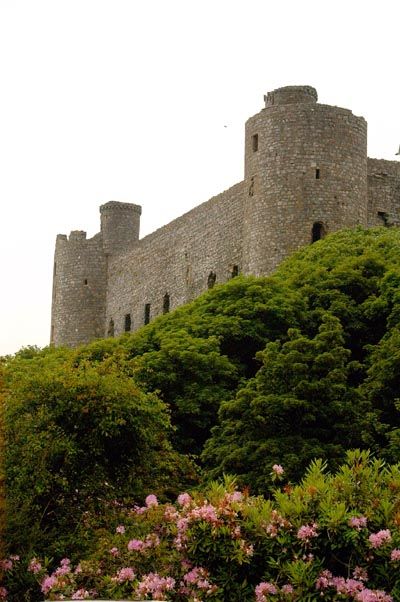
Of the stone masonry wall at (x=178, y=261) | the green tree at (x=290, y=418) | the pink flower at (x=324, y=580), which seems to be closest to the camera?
the pink flower at (x=324, y=580)

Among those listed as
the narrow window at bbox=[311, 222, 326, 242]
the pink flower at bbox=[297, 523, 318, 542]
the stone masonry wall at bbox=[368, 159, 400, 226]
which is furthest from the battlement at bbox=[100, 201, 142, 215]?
the pink flower at bbox=[297, 523, 318, 542]

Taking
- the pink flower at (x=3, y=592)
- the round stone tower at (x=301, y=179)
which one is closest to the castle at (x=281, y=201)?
the round stone tower at (x=301, y=179)

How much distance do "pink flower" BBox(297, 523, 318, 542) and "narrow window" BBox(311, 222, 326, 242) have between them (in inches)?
791

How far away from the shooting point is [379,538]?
998cm

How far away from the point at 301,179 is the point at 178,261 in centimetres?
1071

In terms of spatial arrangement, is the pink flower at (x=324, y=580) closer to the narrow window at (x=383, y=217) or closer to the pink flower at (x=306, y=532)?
the pink flower at (x=306, y=532)

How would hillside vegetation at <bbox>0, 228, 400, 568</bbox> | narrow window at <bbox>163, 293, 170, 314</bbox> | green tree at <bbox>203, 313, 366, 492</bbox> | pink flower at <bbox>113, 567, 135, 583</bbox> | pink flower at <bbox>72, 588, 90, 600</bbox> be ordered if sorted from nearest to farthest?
pink flower at <bbox>113, 567, 135, 583</bbox>
pink flower at <bbox>72, 588, 90, 600</bbox>
hillside vegetation at <bbox>0, 228, 400, 568</bbox>
green tree at <bbox>203, 313, 366, 492</bbox>
narrow window at <bbox>163, 293, 170, 314</bbox>

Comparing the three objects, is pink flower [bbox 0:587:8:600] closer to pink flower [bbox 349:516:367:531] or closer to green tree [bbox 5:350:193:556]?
green tree [bbox 5:350:193:556]

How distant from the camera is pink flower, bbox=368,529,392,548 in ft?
32.7

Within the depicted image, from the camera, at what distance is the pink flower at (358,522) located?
1006cm

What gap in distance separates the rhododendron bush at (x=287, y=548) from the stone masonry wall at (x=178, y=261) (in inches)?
887

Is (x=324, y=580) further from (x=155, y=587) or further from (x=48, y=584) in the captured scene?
(x=48, y=584)

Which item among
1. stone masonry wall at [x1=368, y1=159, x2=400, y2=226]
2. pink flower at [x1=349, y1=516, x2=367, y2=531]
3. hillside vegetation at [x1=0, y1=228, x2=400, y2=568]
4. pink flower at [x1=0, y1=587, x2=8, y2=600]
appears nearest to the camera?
pink flower at [x1=349, y1=516, x2=367, y2=531]

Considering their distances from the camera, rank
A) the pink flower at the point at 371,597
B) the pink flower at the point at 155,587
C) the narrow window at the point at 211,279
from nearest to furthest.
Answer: the pink flower at the point at 371,597
the pink flower at the point at 155,587
the narrow window at the point at 211,279
